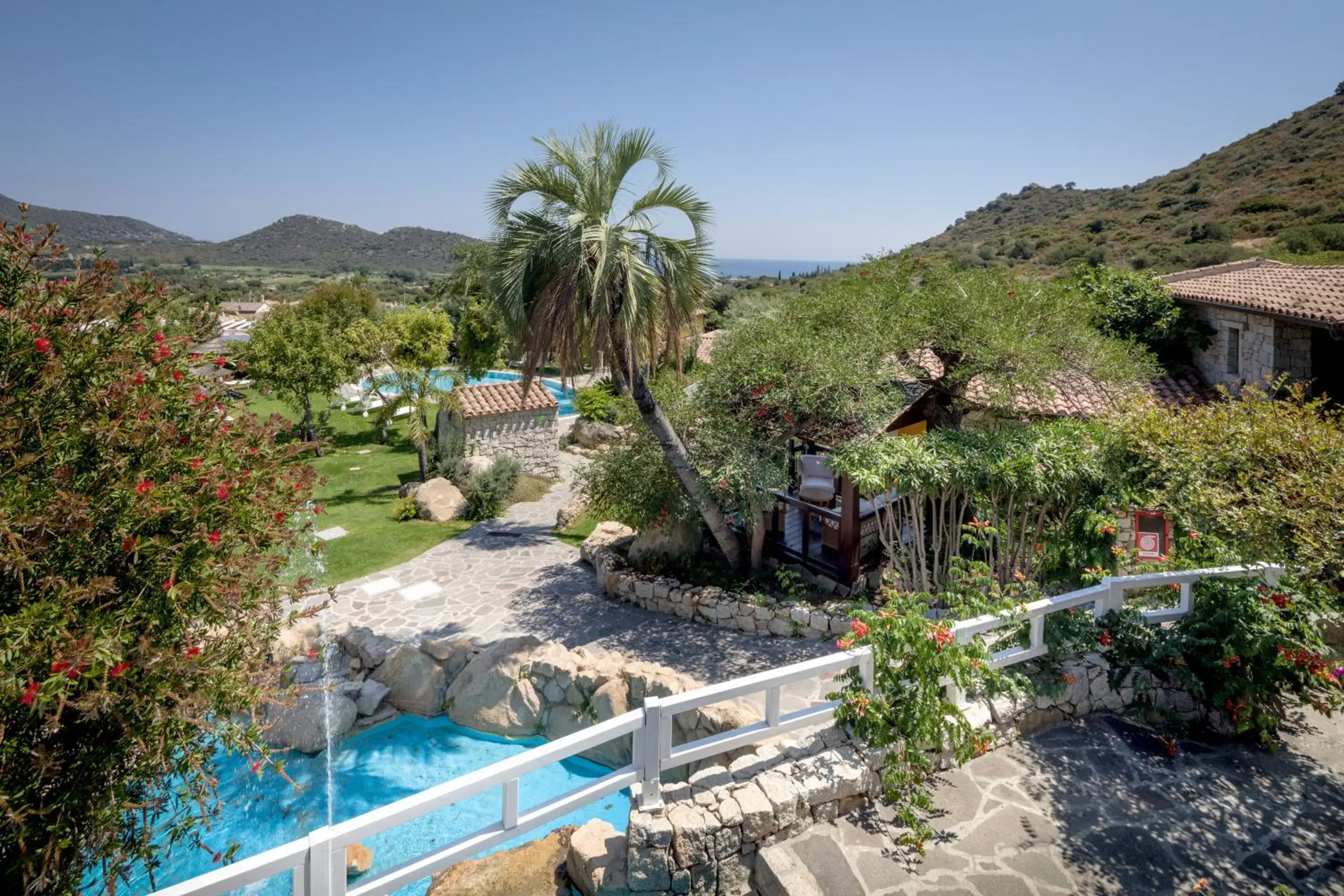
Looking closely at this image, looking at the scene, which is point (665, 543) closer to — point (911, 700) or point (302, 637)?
point (302, 637)

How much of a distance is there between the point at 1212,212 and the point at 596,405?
4396 centimetres

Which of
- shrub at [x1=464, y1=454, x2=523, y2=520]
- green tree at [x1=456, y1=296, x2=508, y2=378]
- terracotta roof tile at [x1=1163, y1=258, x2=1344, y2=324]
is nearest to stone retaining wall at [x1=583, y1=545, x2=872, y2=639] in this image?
shrub at [x1=464, y1=454, x2=523, y2=520]

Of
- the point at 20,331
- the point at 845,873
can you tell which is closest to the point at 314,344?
the point at 20,331

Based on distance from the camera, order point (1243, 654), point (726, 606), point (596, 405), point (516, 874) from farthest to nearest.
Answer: point (596, 405), point (726, 606), point (1243, 654), point (516, 874)

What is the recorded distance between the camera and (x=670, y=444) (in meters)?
12.2

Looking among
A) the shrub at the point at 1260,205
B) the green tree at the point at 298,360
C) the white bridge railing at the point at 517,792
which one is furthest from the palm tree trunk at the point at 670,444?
the shrub at the point at 1260,205

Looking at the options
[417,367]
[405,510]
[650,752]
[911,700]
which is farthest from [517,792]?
[417,367]

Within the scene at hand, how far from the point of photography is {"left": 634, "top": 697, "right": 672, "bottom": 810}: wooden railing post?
5.38 metres

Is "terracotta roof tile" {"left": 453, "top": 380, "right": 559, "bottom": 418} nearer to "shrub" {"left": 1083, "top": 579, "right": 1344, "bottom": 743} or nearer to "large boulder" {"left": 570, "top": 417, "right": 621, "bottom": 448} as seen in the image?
"large boulder" {"left": 570, "top": 417, "right": 621, "bottom": 448}

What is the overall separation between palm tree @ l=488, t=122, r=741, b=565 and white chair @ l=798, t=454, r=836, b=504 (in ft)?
11.2

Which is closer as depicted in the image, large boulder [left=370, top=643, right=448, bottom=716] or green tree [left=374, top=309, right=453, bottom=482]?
large boulder [left=370, top=643, right=448, bottom=716]

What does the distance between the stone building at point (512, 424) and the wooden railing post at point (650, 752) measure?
16.2m

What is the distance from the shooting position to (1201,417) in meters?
7.88

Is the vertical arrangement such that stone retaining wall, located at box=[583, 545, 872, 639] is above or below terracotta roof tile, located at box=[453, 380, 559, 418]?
below
